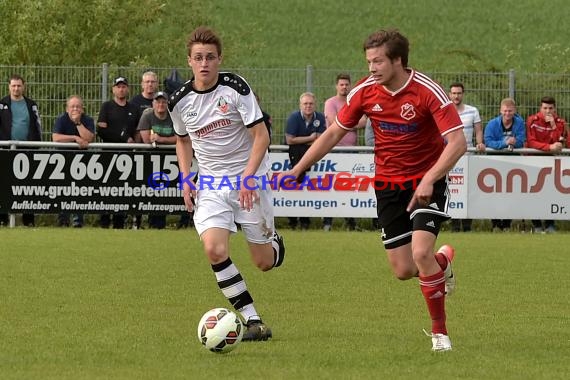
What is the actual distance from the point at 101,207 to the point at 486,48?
33.3 meters

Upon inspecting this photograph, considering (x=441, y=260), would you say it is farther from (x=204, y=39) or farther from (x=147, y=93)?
(x=147, y=93)

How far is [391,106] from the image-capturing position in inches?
324

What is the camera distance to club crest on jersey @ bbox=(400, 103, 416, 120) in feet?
26.9

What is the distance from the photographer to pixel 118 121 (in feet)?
62.3

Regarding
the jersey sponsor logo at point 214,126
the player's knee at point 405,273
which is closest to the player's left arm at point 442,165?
the player's knee at point 405,273

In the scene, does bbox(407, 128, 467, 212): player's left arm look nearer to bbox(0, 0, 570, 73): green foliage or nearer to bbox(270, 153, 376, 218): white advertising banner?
bbox(270, 153, 376, 218): white advertising banner

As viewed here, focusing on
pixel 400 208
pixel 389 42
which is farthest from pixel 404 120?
pixel 400 208

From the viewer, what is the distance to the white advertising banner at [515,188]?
18.9 metres

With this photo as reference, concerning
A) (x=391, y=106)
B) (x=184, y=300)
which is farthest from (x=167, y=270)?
(x=391, y=106)

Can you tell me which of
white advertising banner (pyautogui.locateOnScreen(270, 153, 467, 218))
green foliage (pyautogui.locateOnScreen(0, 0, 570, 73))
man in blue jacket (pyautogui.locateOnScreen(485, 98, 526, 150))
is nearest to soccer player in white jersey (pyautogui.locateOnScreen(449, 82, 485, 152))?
man in blue jacket (pyautogui.locateOnScreen(485, 98, 526, 150))

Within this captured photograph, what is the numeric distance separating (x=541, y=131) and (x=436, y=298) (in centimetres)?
1160

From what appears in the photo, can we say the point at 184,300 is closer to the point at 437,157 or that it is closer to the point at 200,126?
the point at 200,126

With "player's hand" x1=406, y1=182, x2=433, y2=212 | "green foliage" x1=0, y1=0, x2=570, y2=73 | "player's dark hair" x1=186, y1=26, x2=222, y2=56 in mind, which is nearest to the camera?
"player's hand" x1=406, y1=182, x2=433, y2=212

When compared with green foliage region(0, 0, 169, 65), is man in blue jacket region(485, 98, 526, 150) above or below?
below
